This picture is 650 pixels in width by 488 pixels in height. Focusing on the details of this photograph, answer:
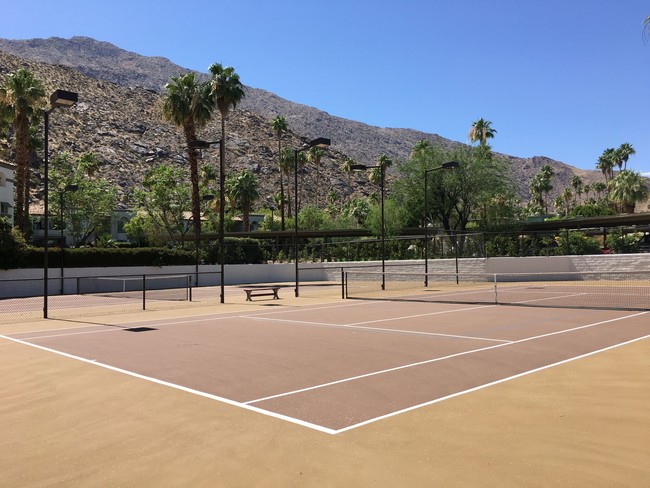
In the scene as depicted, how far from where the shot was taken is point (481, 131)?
8025cm

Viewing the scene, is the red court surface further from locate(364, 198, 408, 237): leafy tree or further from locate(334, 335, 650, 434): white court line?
locate(364, 198, 408, 237): leafy tree

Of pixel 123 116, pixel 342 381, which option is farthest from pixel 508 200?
pixel 123 116

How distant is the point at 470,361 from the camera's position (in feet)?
34.2

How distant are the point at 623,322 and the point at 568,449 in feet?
39.4

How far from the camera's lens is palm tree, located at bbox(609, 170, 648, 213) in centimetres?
8481

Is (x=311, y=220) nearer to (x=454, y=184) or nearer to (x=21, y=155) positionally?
(x=454, y=184)

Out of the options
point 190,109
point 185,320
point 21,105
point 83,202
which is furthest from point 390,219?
point 185,320

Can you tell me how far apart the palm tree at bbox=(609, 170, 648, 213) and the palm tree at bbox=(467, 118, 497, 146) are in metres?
23.1

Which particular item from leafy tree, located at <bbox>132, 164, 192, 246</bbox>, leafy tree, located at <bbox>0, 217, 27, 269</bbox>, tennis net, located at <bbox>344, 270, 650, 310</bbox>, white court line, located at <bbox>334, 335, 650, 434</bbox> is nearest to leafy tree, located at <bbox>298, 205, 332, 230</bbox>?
leafy tree, located at <bbox>132, 164, 192, 246</bbox>

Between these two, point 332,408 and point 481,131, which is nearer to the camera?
point 332,408

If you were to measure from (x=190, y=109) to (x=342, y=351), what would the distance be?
44.0 meters

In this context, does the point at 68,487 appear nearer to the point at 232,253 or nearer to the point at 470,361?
the point at 470,361

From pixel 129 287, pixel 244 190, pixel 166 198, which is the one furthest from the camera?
pixel 244 190

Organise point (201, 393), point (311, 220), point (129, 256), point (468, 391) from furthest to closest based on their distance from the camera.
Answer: point (311, 220)
point (129, 256)
point (201, 393)
point (468, 391)
